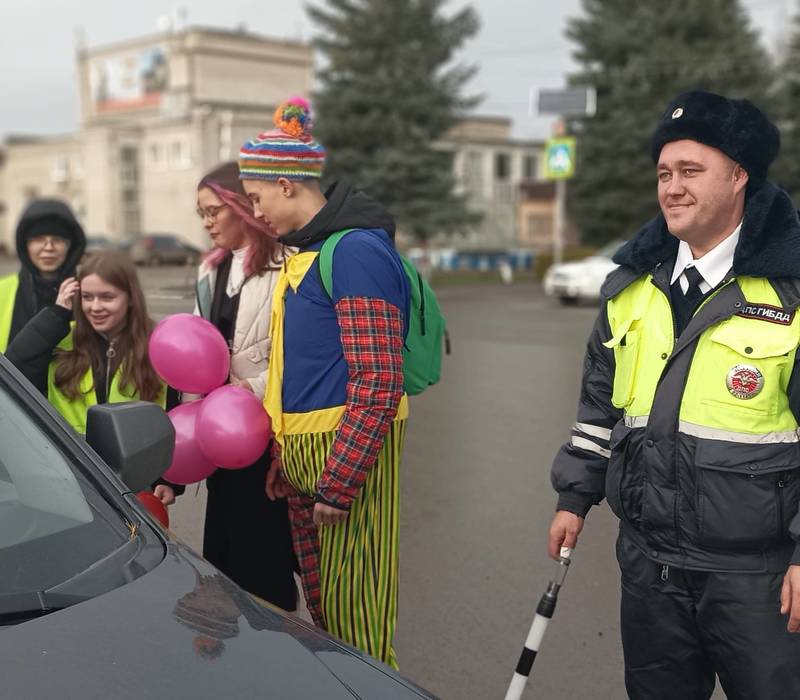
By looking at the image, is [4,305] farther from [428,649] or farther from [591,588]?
[591,588]

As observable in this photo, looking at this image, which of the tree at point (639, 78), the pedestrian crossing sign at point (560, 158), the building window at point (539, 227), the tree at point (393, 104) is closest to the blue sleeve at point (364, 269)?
the pedestrian crossing sign at point (560, 158)

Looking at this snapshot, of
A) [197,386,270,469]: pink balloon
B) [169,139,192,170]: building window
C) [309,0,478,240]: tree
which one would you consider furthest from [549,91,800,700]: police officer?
[169,139,192,170]: building window

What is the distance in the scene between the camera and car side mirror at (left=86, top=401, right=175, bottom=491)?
2314 millimetres

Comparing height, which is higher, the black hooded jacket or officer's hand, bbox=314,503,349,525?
the black hooded jacket

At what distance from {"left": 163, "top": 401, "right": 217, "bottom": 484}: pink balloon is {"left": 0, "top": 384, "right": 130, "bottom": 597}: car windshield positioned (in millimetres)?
908

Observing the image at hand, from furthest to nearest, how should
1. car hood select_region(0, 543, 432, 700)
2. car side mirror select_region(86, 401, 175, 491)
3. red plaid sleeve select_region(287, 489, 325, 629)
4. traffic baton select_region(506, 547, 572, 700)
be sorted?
red plaid sleeve select_region(287, 489, 325, 629) → traffic baton select_region(506, 547, 572, 700) → car side mirror select_region(86, 401, 175, 491) → car hood select_region(0, 543, 432, 700)

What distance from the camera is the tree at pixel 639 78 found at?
95.9 feet

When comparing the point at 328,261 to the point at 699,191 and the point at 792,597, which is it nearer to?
the point at 699,191

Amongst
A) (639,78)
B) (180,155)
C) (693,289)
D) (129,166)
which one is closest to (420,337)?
(693,289)

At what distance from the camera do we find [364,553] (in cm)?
293

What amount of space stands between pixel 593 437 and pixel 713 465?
1.43 feet

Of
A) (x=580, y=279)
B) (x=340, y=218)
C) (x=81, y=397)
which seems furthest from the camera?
(x=580, y=279)

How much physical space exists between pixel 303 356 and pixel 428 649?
5.59 ft

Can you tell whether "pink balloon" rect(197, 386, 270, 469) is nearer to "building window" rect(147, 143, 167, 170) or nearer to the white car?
the white car
